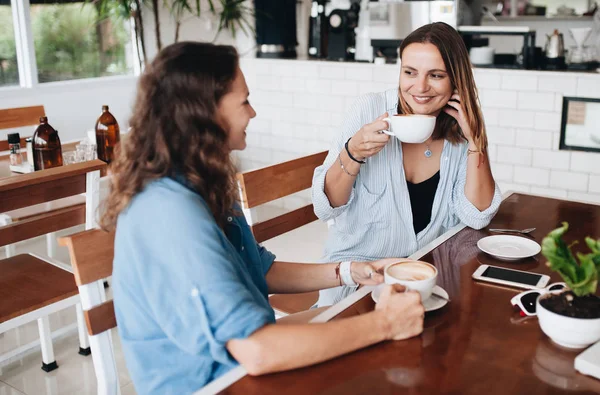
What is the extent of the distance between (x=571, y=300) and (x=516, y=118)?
2.75 meters

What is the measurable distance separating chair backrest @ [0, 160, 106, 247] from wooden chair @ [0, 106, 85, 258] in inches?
23.1

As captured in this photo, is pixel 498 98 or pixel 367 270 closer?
pixel 367 270

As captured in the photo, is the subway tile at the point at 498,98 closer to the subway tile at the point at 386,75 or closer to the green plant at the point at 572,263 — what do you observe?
the subway tile at the point at 386,75

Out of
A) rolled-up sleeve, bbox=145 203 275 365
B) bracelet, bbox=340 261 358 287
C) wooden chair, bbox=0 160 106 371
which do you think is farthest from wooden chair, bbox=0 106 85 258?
rolled-up sleeve, bbox=145 203 275 365

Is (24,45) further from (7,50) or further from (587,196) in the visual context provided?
(587,196)

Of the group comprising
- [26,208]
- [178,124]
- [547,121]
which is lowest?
[26,208]

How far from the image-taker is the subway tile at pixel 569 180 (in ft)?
11.6

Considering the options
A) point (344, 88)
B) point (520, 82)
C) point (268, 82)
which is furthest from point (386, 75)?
point (268, 82)

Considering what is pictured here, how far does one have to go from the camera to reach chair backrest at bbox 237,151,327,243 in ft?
6.23

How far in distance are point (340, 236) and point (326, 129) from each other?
8.05ft

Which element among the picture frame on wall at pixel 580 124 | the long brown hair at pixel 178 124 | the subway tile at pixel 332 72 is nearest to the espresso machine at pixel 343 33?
the subway tile at pixel 332 72

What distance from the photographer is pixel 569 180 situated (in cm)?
358

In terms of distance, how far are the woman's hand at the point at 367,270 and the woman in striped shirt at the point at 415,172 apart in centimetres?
33

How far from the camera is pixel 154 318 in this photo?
1.12 m
